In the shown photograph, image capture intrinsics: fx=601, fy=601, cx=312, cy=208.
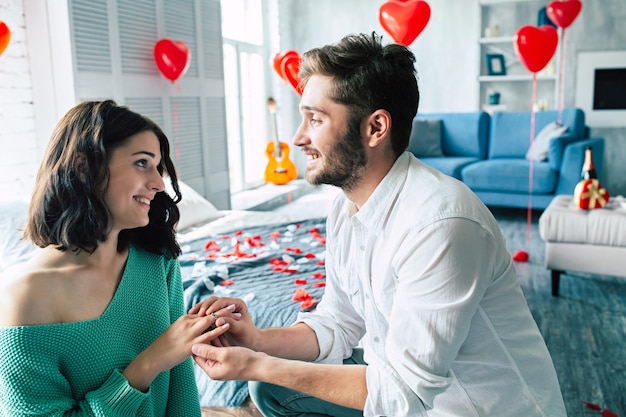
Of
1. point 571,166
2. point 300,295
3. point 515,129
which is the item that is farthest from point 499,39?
point 300,295

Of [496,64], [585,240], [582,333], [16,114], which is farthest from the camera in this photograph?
[496,64]

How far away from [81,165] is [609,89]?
21.0 ft

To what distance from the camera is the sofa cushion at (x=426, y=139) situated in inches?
246

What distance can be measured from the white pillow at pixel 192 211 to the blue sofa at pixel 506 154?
274 cm

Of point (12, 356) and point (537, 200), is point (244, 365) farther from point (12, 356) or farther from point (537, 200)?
point (537, 200)

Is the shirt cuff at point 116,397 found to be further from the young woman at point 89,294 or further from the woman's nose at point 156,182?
the woman's nose at point 156,182

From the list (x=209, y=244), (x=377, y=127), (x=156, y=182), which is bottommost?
(x=209, y=244)

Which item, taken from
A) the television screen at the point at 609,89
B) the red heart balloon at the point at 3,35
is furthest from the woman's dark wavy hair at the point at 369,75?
the television screen at the point at 609,89

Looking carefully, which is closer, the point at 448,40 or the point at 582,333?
the point at 582,333

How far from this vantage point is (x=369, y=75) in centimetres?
131

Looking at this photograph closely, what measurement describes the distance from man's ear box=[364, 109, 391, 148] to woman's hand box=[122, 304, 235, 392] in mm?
530

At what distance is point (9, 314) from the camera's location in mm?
1133

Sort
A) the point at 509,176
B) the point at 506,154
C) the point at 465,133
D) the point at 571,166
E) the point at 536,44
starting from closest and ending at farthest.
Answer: the point at 536,44 → the point at 571,166 → the point at 509,176 → the point at 506,154 → the point at 465,133

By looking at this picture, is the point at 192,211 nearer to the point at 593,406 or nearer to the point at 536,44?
the point at 593,406
